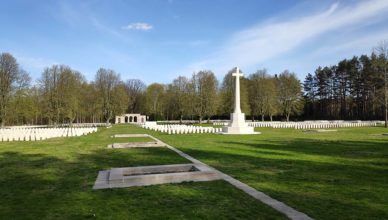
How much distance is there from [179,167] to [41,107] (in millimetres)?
49389

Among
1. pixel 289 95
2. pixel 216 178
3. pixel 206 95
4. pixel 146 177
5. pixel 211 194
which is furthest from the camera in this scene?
pixel 289 95

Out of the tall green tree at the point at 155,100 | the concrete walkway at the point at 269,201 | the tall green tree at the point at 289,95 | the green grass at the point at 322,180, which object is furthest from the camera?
the tall green tree at the point at 155,100

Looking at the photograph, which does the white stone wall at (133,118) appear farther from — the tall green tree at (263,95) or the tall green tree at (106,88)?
the tall green tree at (263,95)

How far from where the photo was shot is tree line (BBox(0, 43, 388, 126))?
4628 centimetres

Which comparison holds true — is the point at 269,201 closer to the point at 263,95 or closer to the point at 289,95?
the point at 263,95

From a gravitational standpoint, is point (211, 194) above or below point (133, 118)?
below

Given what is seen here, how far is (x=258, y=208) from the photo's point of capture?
5.55 metres

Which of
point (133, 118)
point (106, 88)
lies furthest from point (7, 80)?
point (133, 118)

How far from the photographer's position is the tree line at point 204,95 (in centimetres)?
4628

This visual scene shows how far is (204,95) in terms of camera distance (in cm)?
6050

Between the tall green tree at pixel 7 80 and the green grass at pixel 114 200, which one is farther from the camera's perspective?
the tall green tree at pixel 7 80

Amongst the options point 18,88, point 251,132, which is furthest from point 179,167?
point 18,88

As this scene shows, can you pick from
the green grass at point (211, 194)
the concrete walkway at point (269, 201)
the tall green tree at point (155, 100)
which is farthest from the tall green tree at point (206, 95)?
the concrete walkway at point (269, 201)

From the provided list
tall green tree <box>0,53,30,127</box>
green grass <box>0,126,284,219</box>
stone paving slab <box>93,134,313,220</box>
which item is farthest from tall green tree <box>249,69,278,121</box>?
green grass <box>0,126,284,219</box>
